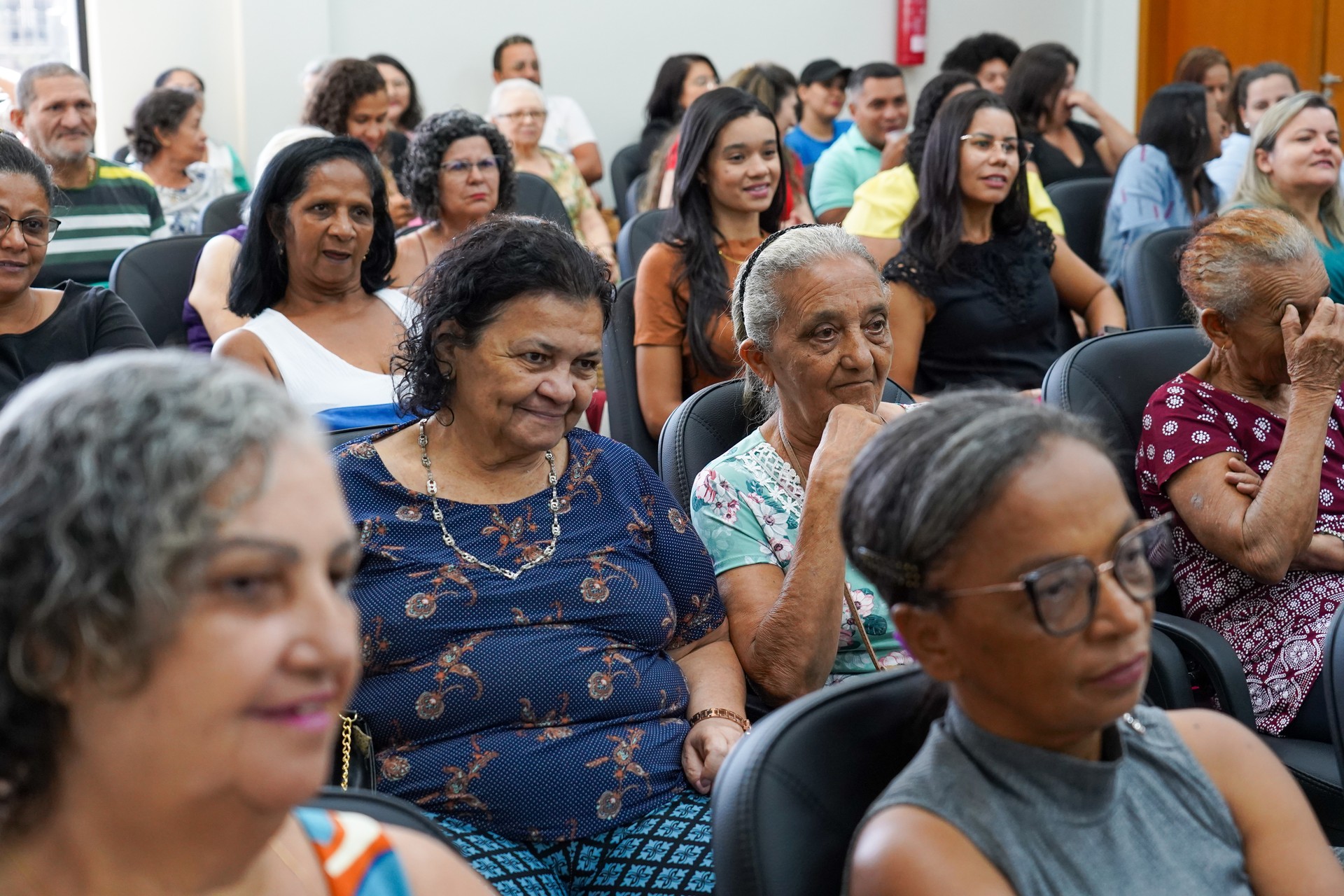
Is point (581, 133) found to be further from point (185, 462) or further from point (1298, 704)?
point (185, 462)

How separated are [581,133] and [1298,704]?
5.71 metres

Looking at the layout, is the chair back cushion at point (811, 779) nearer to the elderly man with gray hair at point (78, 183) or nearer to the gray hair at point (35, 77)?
the elderly man with gray hair at point (78, 183)

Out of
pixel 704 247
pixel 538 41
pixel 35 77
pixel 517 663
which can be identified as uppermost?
pixel 538 41

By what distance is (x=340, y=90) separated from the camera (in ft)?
15.5

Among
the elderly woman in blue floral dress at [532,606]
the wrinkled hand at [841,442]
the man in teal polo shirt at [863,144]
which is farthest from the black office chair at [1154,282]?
the elderly woman in blue floral dress at [532,606]

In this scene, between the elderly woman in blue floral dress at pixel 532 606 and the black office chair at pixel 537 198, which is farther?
the black office chair at pixel 537 198

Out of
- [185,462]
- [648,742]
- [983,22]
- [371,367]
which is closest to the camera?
[185,462]

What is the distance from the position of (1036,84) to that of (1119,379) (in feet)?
12.0

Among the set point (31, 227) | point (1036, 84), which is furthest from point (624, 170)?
point (31, 227)

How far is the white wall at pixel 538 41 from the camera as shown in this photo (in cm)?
640

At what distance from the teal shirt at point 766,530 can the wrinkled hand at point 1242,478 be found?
581mm

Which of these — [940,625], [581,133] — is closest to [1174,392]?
[940,625]

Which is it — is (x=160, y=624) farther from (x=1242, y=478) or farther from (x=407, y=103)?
(x=407, y=103)

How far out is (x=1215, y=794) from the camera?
1.19 meters
